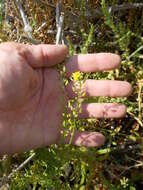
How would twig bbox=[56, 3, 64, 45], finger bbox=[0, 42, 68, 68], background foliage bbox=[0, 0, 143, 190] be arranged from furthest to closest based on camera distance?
twig bbox=[56, 3, 64, 45], finger bbox=[0, 42, 68, 68], background foliage bbox=[0, 0, 143, 190]

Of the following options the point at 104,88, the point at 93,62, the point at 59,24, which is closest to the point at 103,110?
the point at 104,88

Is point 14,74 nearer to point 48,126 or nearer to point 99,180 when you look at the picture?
point 48,126

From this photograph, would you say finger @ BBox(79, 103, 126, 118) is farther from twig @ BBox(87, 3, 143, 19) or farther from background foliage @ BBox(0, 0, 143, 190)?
twig @ BBox(87, 3, 143, 19)

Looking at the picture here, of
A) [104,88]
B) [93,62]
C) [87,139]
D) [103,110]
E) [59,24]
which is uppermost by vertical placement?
[59,24]

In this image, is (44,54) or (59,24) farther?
(59,24)

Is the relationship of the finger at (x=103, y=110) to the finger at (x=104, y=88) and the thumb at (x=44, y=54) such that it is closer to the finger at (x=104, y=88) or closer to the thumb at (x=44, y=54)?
the finger at (x=104, y=88)

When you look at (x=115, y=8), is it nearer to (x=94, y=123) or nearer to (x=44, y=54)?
(x=44, y=54)

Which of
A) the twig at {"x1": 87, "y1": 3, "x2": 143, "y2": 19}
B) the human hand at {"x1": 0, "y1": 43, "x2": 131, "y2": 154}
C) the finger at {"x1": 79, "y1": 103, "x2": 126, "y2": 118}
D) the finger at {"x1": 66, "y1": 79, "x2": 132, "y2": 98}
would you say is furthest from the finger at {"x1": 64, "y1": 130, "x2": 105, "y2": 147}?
the twig at {"x1": 87, "y1": 3, "x2": 143, "y2": 19}
